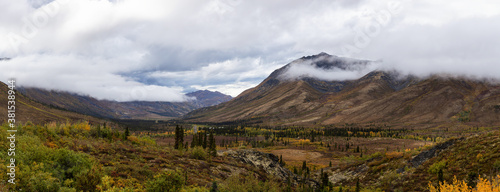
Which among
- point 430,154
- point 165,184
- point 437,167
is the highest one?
point 165,184

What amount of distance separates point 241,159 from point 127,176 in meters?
33.2

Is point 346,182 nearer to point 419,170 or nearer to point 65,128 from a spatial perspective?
point 419,170

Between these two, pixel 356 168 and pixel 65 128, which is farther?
pixel 356 168

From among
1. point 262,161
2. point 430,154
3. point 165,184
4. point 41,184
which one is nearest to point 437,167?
point 430,154

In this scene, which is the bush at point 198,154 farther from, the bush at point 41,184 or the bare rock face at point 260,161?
the bush at point 41,184

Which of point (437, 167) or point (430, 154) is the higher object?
point (430, 154)

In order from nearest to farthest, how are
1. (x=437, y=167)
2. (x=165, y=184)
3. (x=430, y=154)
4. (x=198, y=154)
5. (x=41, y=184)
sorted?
(x=41, y=184), (x=165, y=184), (x=437, y=167), (x=198, y=154), (x=430, y=154)

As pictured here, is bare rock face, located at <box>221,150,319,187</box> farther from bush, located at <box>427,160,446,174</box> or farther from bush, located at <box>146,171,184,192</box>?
bush, located at <box>146,171,184,192</box>

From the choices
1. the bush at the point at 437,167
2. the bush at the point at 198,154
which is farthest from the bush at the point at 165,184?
the bush at the point at 437,167

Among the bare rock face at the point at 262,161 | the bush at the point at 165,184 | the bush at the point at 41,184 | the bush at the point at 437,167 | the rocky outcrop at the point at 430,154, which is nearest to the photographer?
the bush at the point at 41,184

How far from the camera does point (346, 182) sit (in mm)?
57812

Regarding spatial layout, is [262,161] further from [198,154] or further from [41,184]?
[41,184]

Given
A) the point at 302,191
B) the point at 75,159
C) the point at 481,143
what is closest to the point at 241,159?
the point at 302,191

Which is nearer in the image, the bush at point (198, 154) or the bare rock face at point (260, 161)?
the bush at point (198, 154)
